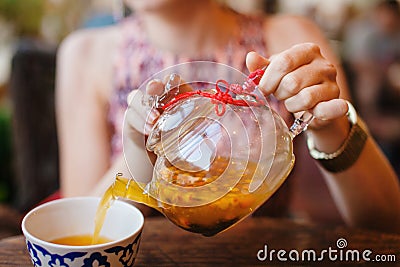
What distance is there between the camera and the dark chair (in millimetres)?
1350

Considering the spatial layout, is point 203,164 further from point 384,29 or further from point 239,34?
point 384,29

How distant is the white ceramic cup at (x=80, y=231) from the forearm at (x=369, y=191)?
14.4 inches

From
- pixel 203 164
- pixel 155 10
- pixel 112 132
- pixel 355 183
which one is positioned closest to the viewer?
pixel 203 164

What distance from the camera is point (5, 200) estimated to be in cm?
185

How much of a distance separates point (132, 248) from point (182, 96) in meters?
0.18

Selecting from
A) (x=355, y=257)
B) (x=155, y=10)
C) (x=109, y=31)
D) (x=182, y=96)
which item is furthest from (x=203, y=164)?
(x=109, y=31)

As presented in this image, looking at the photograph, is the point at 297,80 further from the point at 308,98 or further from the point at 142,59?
the point at 142,59

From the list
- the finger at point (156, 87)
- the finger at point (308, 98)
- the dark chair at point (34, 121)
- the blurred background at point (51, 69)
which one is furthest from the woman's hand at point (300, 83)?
the dark chair at point (34, 121)

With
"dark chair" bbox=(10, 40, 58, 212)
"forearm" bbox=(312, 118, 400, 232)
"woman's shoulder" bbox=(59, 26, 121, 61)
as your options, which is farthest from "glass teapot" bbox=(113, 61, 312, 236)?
"dark chair" bbox=(10, 40, 58, 212)

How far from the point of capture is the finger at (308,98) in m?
0.61

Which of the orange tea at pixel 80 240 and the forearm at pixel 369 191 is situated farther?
the forearm at pixel 369 191

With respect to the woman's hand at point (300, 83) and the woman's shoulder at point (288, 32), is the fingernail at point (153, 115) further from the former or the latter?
the woman's shoulder at point (288, 32)

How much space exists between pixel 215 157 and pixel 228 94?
7cm

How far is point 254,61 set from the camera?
0.61 m
